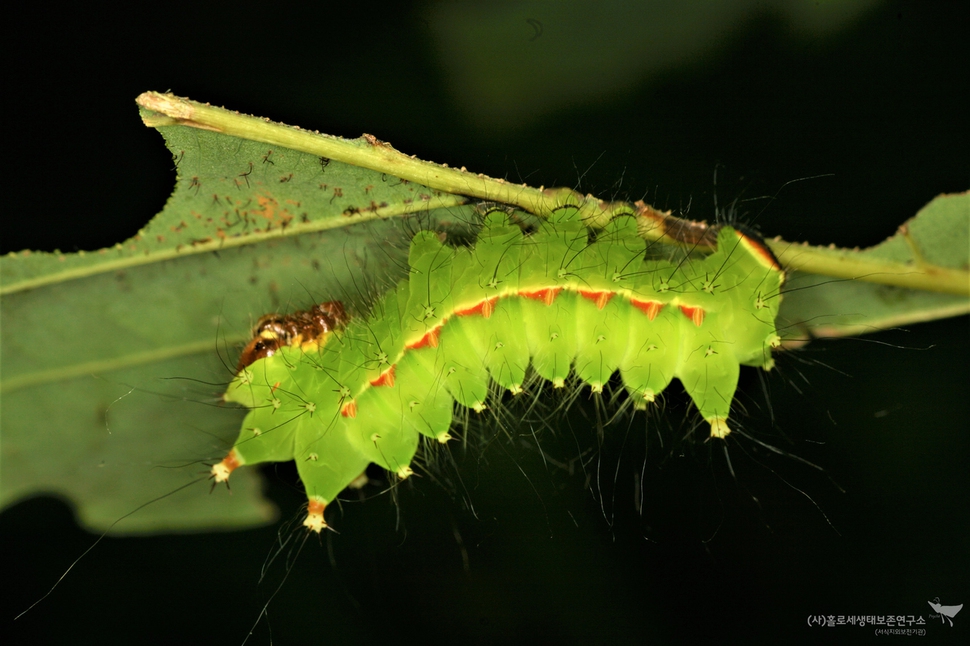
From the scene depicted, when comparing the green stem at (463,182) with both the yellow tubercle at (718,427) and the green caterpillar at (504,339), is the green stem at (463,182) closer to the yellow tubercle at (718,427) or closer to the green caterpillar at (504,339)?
the green caterpillar at (504,339)

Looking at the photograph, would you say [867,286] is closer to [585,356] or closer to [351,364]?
[585,356]

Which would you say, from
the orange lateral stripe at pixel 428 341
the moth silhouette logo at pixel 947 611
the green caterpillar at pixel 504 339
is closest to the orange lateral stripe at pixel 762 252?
the green caterpillar at pixel 504 339

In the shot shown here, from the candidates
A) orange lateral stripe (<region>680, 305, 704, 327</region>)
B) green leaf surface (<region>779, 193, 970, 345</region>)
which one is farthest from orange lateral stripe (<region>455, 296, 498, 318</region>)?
green leaf surface (<region>779, 193, 970, 345</region>)

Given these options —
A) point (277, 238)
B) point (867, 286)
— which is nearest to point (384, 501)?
point (277, 238)

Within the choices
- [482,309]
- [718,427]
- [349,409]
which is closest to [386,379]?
[349,409]

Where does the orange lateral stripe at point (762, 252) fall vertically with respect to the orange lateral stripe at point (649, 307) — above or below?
above

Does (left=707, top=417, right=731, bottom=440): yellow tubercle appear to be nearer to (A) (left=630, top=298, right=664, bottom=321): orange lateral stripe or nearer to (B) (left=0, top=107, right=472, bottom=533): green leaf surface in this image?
(A) (left=630, top=298, right=664, bottom=321): orange lateral stripe
